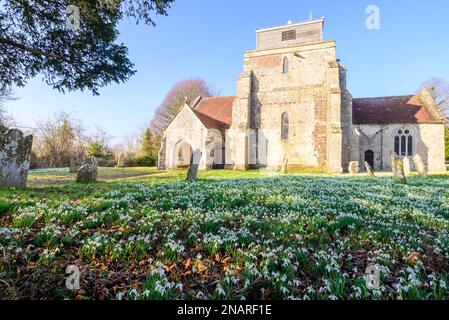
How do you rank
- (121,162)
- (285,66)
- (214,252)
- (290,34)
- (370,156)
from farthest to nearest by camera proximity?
(121,162) → (370,156) → (290,34) → (285,66) → (214,252)

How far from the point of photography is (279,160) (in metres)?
28.1

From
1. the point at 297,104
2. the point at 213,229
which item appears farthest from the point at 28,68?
the point at 297,104

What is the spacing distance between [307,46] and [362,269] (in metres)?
28.3

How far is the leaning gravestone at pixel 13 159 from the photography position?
27.1ft

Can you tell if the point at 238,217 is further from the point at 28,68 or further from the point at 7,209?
the point at 28,68

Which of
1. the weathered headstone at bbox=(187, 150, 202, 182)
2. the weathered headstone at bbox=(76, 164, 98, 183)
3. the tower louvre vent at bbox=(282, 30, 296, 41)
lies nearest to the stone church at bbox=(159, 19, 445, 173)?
the tower louvre vent at bbox=(282, 30, 296, 41)

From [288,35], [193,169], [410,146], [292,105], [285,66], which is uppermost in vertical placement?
[288,35]

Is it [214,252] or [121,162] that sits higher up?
[121,162]

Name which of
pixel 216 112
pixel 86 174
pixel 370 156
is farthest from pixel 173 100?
pixel 86 174

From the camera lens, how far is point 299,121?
27.5 meters

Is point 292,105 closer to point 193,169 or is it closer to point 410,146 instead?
point 410,146

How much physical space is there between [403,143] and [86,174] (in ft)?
106

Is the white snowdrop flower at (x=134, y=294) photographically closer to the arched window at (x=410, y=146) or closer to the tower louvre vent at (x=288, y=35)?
the tower louvre vent at (x=288, y=35)

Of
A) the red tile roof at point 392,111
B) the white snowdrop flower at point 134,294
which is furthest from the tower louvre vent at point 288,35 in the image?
the white snowdrop flower at point 134,294
